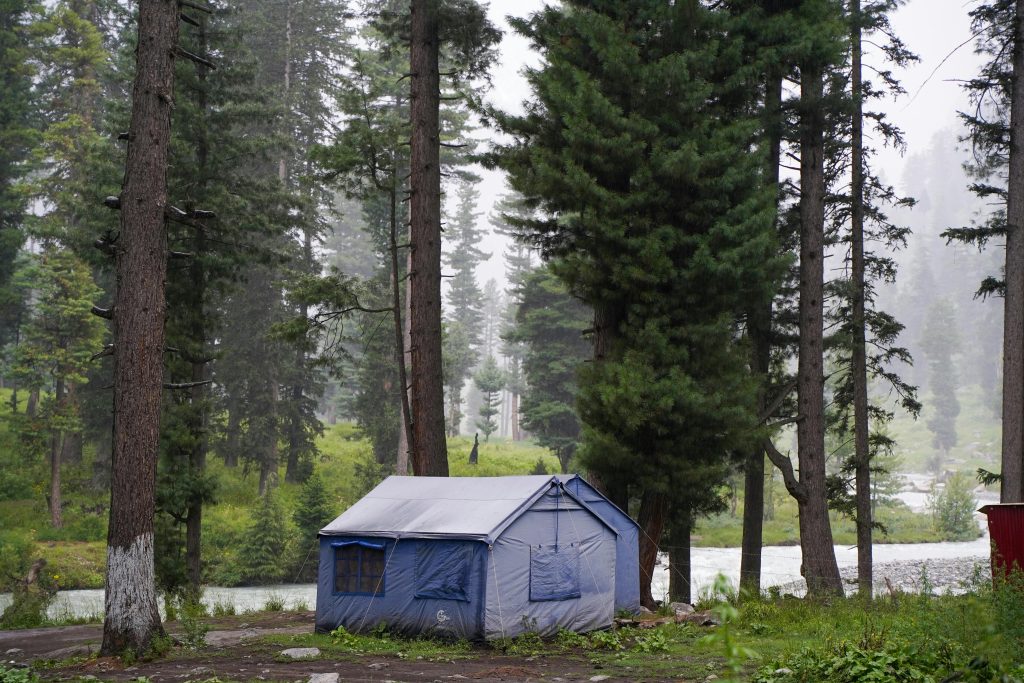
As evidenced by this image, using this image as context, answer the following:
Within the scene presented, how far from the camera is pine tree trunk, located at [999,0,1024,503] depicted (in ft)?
52.0

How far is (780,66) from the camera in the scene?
16.4 meters

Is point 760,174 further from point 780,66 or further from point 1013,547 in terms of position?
point 1013,547

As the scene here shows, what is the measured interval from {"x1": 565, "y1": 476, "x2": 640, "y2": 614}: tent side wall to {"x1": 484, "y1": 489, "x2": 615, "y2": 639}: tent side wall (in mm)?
448

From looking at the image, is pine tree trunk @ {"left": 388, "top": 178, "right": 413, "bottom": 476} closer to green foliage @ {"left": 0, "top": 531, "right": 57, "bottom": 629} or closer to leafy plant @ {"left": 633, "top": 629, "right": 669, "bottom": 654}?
leafy plant @ {"left": 633, "top": 629, "right": 669, "bottom": 654}

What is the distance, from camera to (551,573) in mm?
12945

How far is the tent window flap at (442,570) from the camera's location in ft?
40.9

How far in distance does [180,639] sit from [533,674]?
577 cm

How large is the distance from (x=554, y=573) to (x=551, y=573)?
6cm

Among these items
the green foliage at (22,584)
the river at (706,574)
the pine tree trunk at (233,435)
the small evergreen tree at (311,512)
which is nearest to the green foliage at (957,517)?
the river at (706,574)

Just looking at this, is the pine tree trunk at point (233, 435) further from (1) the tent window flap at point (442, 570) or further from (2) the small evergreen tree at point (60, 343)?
(1) the tent window flap at point (442, 570)

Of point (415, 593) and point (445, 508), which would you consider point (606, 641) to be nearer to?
point (415, 593)

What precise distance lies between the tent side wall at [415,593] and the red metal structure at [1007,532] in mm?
7385

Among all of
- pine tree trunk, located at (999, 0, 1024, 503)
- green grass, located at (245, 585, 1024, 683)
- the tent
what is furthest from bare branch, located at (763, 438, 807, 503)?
the tent

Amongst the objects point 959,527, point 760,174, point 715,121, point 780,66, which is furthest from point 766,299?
point 959,527
